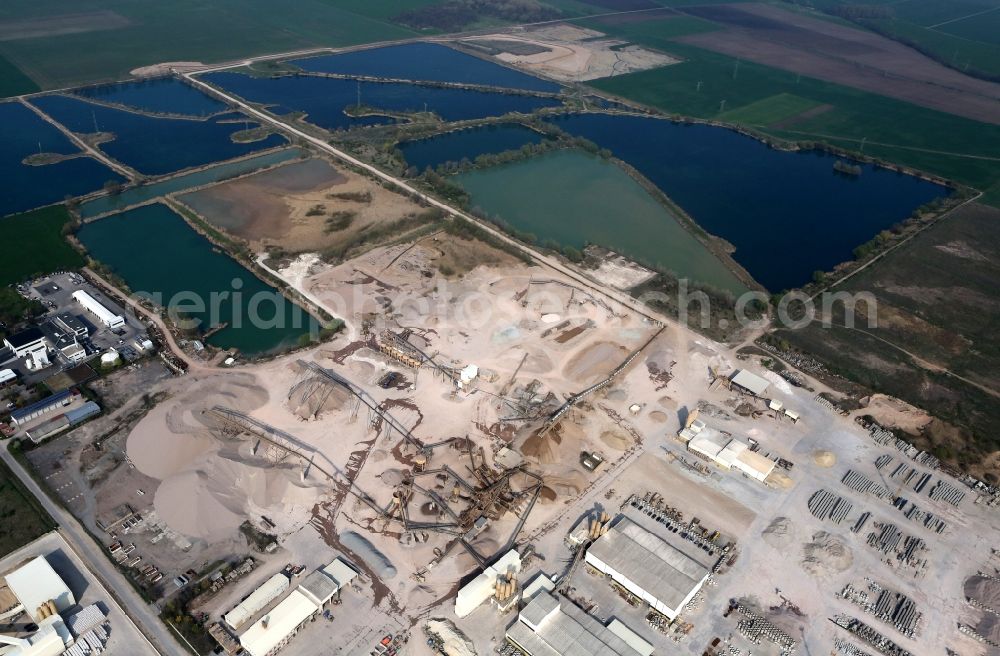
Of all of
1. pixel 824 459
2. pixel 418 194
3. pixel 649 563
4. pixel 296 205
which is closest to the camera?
pixel 649 563

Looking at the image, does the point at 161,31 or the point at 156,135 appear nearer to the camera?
the point at 156,135

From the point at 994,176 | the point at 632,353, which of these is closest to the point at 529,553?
the point at 632,353

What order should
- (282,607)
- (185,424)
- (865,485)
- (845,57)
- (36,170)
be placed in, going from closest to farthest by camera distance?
1. (282,607)
2. (865,485)
3. (185,424)
4. (36,170)
5. (845,57)

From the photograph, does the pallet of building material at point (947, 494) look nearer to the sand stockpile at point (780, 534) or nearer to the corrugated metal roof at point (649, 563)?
the sand stockpile at point (780, 534)

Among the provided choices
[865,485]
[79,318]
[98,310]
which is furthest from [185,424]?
[865,485]

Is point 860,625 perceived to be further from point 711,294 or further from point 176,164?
point 176,164

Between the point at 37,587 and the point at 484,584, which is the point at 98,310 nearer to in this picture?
the point at 37,587
